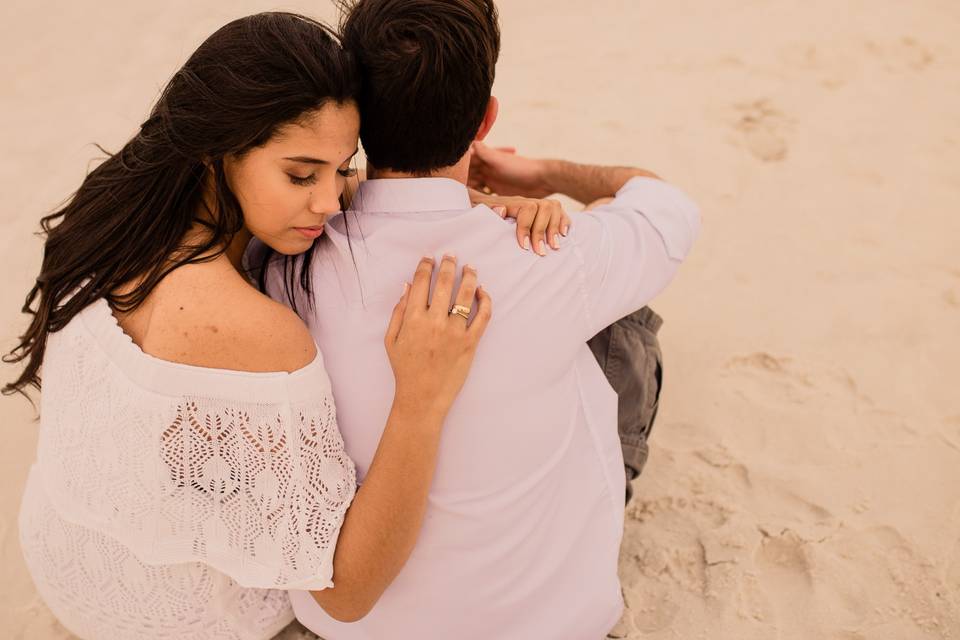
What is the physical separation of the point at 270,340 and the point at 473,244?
49 cm

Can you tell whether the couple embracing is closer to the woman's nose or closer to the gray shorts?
the woman's nose

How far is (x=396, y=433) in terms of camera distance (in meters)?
1.74

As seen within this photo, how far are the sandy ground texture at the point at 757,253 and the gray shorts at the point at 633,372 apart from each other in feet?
1.04

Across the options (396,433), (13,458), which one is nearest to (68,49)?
(13,458)

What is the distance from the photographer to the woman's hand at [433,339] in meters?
1.74

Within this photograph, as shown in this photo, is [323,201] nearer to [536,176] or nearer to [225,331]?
[225,331]

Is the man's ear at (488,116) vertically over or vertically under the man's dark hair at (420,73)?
under

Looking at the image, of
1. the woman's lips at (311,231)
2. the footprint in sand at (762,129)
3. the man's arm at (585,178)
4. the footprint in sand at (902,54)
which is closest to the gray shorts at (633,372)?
the man's arm at (585,178)

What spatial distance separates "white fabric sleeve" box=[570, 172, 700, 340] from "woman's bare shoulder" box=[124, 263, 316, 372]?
Result: 686mm

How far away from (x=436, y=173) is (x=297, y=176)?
32 cm

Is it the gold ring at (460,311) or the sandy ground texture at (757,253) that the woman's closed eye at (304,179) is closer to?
the gold ring at (460,311)

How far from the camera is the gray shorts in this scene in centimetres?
246

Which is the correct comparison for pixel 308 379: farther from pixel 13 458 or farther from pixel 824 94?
pixel 824 94

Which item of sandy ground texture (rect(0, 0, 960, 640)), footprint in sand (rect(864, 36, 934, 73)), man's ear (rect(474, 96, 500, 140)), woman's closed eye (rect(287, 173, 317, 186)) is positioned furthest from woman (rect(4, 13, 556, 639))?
footprint in sand (rect(864, 36, 934, 73))
